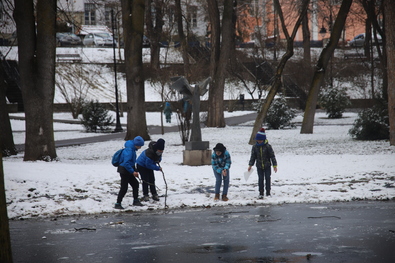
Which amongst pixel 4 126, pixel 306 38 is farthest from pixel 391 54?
pixel 306 38

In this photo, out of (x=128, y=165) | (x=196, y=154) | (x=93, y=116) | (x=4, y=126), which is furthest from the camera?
(x=93, y=116)

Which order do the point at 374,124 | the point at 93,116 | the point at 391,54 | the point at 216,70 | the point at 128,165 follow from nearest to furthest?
1. the point at 128,165
2. the point at 391,54
3. the point at 374,124
4. the point at 216,70
5. the point at 93,116

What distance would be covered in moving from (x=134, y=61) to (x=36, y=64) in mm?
7383

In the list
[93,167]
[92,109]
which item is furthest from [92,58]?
[93,167]

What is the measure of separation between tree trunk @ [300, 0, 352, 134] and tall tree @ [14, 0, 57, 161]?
13743 millimetres

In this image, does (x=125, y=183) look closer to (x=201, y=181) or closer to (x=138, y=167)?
(x=138, y=167)

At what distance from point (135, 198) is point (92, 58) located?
46.9m

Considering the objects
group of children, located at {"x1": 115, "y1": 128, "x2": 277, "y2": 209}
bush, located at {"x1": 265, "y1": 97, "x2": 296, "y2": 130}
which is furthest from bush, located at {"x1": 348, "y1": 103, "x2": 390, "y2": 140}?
Answer: group of children, located at {"x1": 115, "y1": 128, "x2": 277, "y2": 209}

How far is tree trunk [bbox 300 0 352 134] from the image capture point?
25528 mm

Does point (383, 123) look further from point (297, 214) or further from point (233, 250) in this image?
point (233, 250)

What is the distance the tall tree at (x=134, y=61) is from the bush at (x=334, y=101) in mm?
A: 18747

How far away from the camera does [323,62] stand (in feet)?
87.0

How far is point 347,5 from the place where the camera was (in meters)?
25.3

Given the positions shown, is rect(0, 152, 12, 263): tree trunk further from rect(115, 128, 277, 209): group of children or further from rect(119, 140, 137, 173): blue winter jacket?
rect(115, 128, 277, 209): group of children
